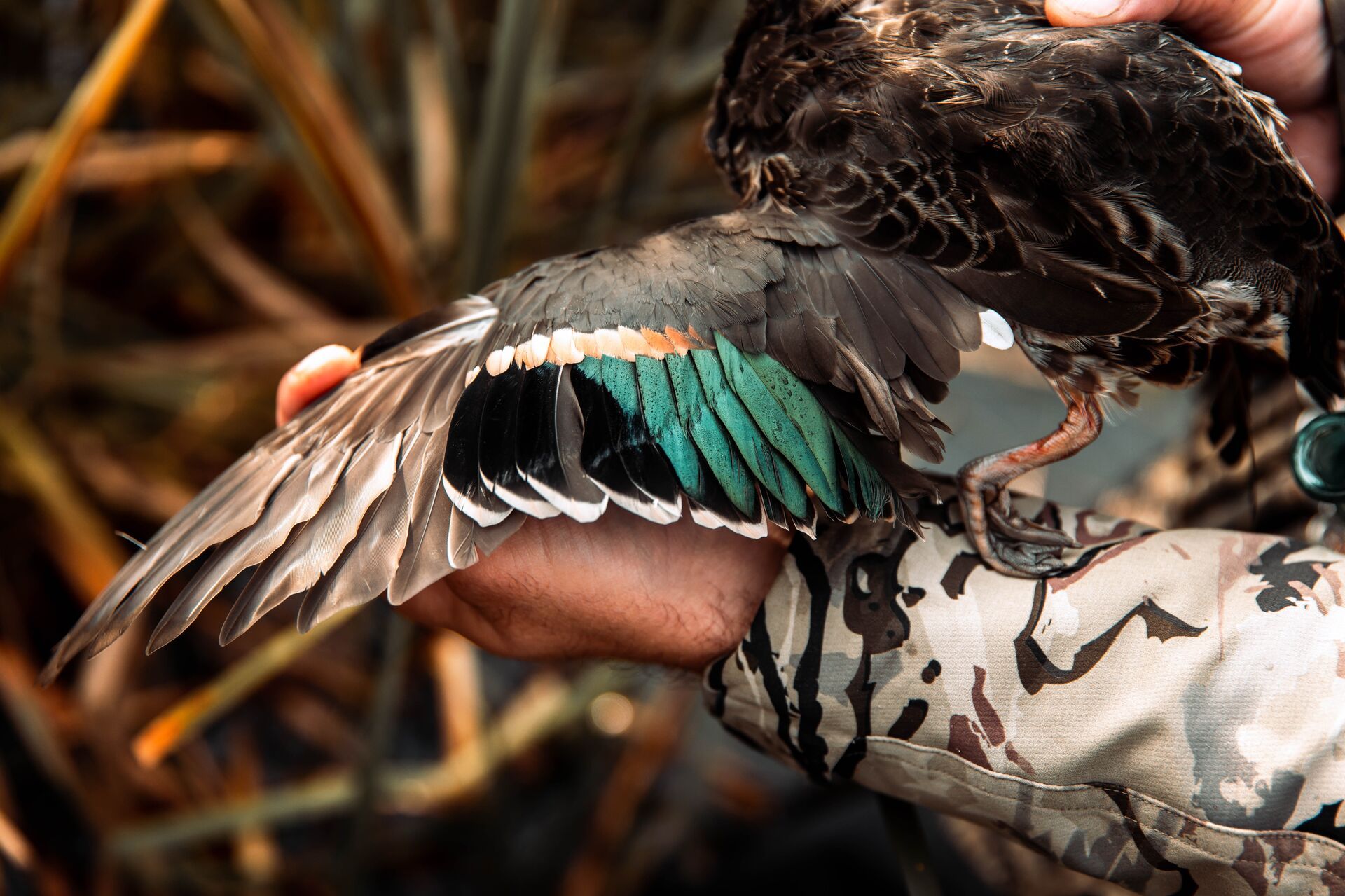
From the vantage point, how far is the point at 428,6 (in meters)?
1.73

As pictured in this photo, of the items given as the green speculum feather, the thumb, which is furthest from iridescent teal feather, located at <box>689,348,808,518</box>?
the thumb

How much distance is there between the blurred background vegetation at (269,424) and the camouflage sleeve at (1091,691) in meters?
0.61

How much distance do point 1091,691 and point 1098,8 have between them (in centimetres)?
69

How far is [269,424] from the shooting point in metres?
2.06

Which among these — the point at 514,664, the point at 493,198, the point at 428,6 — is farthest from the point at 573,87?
the point at 514,664

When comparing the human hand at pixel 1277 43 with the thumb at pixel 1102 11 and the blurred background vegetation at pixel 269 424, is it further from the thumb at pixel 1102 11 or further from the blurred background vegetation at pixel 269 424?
the blurred background vegetation at pixel 269 424

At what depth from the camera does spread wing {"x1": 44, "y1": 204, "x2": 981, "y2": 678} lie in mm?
848

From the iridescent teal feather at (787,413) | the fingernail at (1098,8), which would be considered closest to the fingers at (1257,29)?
the fingernail at (1098,8)

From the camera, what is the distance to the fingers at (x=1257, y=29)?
980mm

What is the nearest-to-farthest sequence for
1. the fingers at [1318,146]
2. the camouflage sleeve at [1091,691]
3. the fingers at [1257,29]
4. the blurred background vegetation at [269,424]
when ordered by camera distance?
the camouflage sleeve at [1091,691]
the fingers at [1257,29]
the fingers at [1318,146]
the blurred background vegetation at [269,424]

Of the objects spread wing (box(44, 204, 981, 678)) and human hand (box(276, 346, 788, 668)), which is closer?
spread wing (box(44, 204, 981, 678))

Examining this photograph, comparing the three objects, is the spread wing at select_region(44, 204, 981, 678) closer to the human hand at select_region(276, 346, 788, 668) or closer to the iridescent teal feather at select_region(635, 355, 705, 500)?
the iridescent teal feather at select_region(635, 355, 705, 500)

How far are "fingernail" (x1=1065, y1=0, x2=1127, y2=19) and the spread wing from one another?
325 millimetres

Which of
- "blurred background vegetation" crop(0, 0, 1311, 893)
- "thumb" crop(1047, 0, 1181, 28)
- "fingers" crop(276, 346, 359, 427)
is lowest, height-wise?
"blurred background vegetation" crop(0, 0, 1311, 893)
